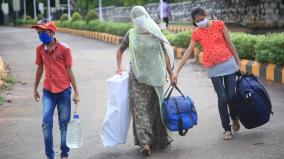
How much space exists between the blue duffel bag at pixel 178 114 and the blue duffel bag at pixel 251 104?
2.25ft

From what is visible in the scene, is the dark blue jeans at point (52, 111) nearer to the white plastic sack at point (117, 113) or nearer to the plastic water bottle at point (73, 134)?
the plastic water bottle at point (73, 134)

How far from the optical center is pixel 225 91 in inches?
264

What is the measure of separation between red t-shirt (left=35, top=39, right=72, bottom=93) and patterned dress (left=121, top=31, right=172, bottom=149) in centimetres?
72

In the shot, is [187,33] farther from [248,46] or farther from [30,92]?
[30,92]

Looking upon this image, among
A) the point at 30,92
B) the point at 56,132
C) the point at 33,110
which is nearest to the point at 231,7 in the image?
the point at 30,92

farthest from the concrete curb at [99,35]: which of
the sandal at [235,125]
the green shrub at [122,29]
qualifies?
the sandal at [235,125]

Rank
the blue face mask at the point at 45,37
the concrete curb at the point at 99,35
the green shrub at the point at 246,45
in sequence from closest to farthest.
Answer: the blue face mask at the point at 45,37, the green shrub at the point at 246,45, the concrete curb at the point at 99,35

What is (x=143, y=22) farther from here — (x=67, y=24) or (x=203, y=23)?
(x=67, y=24)

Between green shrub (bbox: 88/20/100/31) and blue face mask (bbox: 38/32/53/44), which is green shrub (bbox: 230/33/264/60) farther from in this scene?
green shrub (bbox: 88/20/100/31)

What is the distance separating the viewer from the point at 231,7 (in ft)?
85.4

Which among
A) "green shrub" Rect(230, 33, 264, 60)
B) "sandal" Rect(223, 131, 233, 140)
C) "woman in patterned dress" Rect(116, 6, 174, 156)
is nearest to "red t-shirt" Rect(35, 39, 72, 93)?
"woman in patterned dress" Rect(116, 6, 174, 156)

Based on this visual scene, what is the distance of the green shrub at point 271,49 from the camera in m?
10.7

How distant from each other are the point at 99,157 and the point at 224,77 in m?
1.71

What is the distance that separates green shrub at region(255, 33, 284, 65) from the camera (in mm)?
10703
